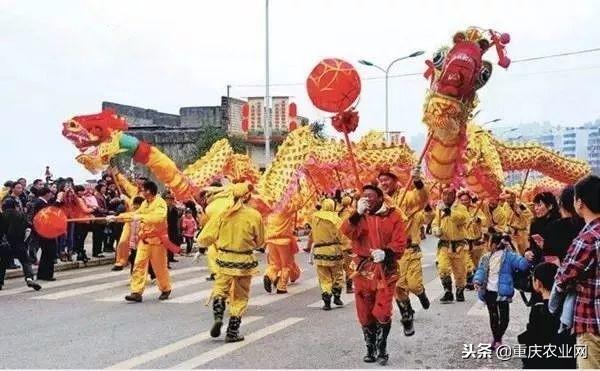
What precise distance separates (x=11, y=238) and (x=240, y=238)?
16.2 feet

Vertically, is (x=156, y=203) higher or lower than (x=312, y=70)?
lower

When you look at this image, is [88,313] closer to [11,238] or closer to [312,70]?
[11,238]

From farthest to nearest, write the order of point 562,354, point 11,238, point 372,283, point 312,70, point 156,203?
point 11,238
point 156,203
point 312,70
point 372,283
point 562,354

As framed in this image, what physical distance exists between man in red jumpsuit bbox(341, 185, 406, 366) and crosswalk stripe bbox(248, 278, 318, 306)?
3.71m

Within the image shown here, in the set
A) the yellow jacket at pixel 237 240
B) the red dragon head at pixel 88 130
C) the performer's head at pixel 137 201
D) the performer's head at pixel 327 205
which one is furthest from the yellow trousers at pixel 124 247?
the yellow jacket at pixel 237 240

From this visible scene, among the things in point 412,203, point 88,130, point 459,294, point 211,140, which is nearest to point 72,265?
point 88,130

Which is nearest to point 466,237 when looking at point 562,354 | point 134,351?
point 134,351

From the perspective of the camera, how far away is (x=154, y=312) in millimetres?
9484

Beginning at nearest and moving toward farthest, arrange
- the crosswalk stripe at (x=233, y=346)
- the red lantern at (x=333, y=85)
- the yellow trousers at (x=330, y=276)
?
the crosswalk stripe at (x=233, y=346) < the red lantern at (x=333, y=85) < the yellow trousers at (x=330, y=276)

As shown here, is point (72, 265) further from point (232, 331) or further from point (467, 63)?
point (467, 63)

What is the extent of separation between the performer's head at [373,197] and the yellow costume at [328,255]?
3.32 meters

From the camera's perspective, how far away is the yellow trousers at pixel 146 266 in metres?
10.3

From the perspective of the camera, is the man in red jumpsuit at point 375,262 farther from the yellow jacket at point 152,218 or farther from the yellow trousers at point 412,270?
the yellow jacket at point 152,218

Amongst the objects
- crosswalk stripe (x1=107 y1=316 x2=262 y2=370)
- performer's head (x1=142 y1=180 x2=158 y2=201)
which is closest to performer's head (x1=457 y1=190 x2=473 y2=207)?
performer's head (x1=142 y1=180 x2=158 y2=201)
